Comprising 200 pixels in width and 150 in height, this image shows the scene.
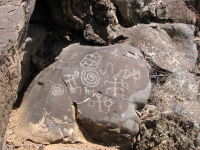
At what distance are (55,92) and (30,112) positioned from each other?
248mm

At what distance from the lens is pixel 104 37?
9.95 feet

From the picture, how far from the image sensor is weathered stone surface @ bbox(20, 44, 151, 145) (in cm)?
255

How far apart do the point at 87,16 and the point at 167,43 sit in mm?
1135

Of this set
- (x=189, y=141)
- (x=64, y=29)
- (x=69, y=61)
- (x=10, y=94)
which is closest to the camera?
(x=10, y=94)

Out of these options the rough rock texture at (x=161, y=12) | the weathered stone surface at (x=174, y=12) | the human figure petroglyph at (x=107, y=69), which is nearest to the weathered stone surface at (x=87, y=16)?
the human figure petroglyph at (x=107, y=69)

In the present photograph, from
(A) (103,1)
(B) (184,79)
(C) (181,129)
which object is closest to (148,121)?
(C) (181,129)

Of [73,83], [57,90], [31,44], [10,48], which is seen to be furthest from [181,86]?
[10,48]

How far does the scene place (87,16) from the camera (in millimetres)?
2951

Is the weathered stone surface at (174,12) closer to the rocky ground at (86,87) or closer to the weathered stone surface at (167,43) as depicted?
the weathered stone surface at (167,43)

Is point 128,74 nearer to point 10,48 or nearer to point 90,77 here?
point 90,77

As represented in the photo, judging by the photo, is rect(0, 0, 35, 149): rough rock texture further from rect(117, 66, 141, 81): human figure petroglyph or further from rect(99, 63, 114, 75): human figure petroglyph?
rect(117, 66, 141, 81): human figure petroglyph

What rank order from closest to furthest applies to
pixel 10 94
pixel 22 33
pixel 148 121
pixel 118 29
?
1. pixel 10 94
2. pixel 22 33
3. pixel 148 121
4. pixel 118 29

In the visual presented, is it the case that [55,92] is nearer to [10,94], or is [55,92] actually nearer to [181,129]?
[10,94]

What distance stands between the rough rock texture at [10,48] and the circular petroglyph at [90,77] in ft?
2.09
